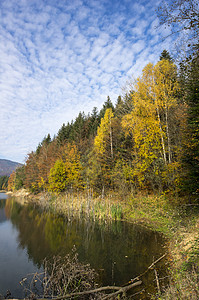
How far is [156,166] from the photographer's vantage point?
1120 cm

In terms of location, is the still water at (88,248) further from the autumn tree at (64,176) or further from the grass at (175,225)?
the autumn tree at (64,176)

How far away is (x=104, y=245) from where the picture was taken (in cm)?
763

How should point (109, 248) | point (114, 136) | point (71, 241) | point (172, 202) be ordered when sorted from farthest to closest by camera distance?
1. point (114, 136)
2. point (172, 202)
3. point (71, 241)
4. point (109, 248)

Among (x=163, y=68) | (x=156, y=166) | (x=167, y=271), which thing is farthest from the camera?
(x=163, y=68)

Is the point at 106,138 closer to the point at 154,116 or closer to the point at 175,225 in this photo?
the point at 154,116

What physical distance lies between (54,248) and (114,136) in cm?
1408

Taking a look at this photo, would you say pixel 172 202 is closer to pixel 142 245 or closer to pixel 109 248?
pixel 142 245

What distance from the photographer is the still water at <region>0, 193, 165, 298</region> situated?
5219 mm

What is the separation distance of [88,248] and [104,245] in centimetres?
84

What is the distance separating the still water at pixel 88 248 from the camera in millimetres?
5219

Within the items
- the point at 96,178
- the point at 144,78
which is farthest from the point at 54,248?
the point at 144,78

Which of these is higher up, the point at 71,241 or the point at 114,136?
the point at 114,136

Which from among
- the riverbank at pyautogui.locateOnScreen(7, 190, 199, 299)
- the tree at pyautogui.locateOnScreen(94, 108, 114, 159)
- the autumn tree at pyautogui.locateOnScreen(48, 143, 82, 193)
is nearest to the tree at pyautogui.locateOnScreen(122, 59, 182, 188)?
the riverbank at pyautogui.locateOnScreen(7, 190, 199, 299)

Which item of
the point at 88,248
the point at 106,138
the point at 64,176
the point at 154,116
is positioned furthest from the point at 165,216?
the point at 64,176
